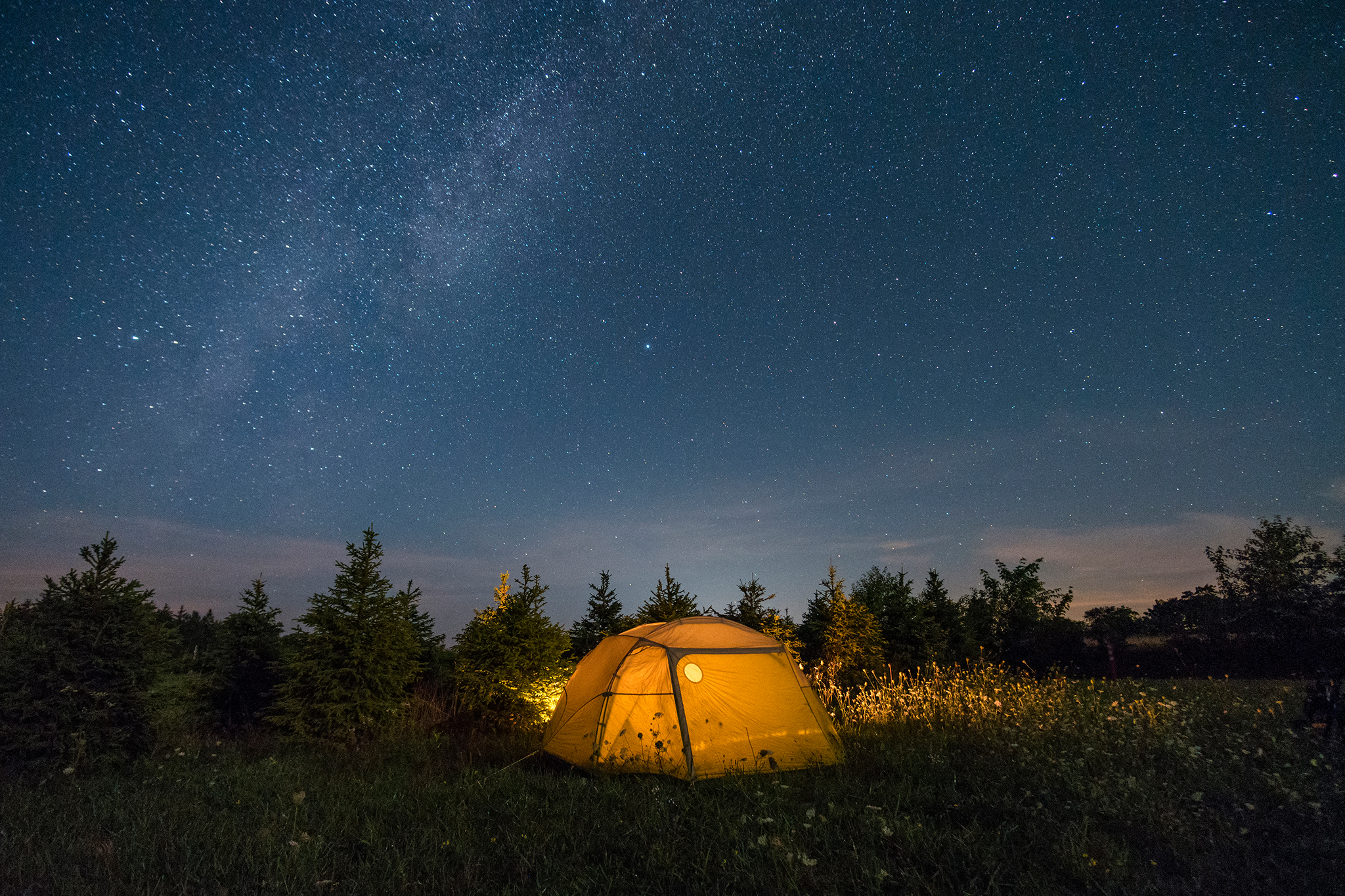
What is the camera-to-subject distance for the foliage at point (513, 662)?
1191cm

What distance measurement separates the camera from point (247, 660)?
566 inches

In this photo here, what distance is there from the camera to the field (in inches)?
149

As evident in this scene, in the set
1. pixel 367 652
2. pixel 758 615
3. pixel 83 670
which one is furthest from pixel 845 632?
pixel 83 670

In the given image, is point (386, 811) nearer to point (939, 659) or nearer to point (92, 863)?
point (92, 863)

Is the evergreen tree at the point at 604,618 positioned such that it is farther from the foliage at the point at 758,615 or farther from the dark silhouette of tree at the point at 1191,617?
the dark silhouette of tree at the point at 1191,617

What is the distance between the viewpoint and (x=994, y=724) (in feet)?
23.9

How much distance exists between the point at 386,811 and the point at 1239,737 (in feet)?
27.2

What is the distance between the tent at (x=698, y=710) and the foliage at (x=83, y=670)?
19.8ft

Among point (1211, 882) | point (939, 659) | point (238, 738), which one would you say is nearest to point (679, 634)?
point (1211, 882)

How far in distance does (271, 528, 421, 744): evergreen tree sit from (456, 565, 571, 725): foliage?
174 cm

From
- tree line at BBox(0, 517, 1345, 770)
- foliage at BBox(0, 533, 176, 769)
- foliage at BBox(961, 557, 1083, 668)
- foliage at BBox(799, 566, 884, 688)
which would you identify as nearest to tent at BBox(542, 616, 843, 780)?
tree line at BBox(0, 517, 1345, 770)

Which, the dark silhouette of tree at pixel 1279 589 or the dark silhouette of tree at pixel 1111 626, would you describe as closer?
the dark silhouette of tree at pixel 1279 589

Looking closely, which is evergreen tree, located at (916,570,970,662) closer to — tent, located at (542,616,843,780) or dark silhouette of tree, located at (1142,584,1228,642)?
dark silhouette of tree, located at (1142,584,1228,642)

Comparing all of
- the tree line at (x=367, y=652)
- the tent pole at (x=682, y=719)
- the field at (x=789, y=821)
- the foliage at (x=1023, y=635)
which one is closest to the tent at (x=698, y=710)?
the tent pole at (x=682, y=719)
